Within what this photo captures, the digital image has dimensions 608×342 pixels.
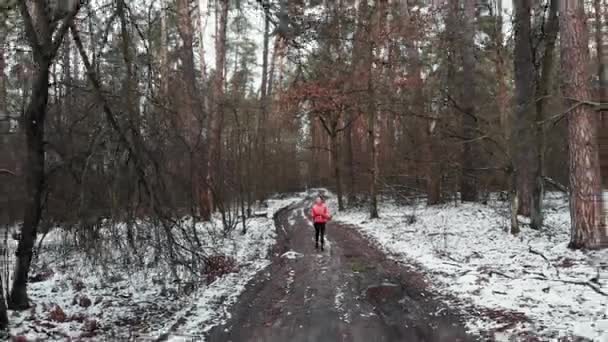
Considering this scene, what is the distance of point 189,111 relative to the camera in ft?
27.3

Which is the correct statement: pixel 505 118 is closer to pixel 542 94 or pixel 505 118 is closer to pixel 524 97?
pixel 524 97

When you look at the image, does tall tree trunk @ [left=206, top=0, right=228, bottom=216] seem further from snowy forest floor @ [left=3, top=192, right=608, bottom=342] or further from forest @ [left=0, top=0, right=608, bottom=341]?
snowy forest floor @ [left=3, top=192, right=608, bottom=342]

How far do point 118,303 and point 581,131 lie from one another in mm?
9918

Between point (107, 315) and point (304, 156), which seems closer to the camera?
point (107, 315)

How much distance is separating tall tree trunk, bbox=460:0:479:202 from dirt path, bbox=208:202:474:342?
335 inches

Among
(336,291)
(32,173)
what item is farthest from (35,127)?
(336,291)

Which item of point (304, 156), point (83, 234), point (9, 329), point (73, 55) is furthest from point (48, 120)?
point (304, 156)

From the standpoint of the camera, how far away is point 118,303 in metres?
8.20

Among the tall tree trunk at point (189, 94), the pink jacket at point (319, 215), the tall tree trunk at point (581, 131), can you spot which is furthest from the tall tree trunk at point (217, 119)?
the tall tree trunk at point (581, 131)

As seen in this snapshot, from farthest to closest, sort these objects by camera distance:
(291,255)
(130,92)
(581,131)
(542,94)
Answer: (542,94) < (291,255) < (581,131) < (130,92)

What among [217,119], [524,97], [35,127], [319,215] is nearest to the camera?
[35,127]

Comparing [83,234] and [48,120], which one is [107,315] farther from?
[48,120]

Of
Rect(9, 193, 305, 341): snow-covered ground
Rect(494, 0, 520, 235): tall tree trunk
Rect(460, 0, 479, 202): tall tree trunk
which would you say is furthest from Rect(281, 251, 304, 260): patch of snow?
Rect(460, 0, 479, 202): tall tree trunk

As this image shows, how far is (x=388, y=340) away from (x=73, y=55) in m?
6.04
